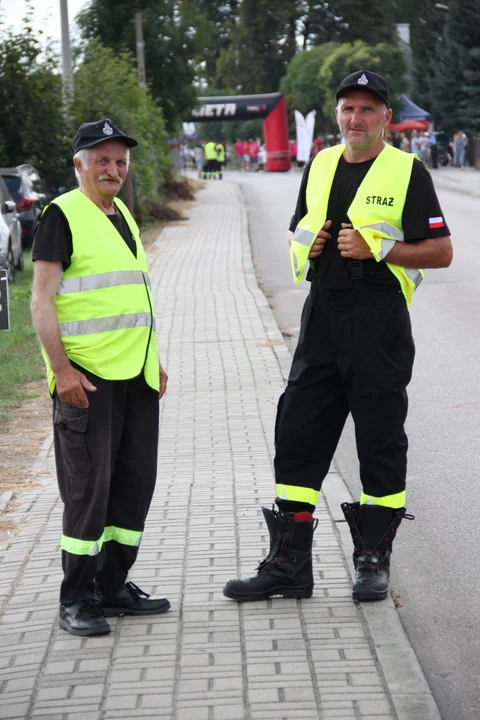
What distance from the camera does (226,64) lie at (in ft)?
284

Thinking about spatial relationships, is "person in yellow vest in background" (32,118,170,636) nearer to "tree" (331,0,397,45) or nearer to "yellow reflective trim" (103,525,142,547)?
"yellow reflective trim" (103,525,142,547)

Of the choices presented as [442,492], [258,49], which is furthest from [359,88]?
[258,49]

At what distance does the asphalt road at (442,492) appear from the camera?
4301mm

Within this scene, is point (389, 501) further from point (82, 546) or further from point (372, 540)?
point (82, 546)

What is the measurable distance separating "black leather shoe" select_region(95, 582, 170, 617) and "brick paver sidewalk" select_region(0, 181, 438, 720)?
5cm

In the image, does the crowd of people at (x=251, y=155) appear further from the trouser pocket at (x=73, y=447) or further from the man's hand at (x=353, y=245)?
the trouser pocket at (x=73, y=447)

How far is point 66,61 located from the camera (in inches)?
907

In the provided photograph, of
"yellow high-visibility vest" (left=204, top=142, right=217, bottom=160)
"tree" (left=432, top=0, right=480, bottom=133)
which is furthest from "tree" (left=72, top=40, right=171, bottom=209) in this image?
"tree" (left=432, top=0, right=480, bottom=133)

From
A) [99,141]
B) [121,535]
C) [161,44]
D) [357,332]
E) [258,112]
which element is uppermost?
[161,44]

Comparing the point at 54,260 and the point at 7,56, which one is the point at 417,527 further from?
the point at 7,56

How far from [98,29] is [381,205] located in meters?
27.7

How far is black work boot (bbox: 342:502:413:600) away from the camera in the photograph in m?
4.77

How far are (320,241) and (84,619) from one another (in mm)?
1735

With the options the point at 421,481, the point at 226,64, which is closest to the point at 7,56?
the point at 421,481
